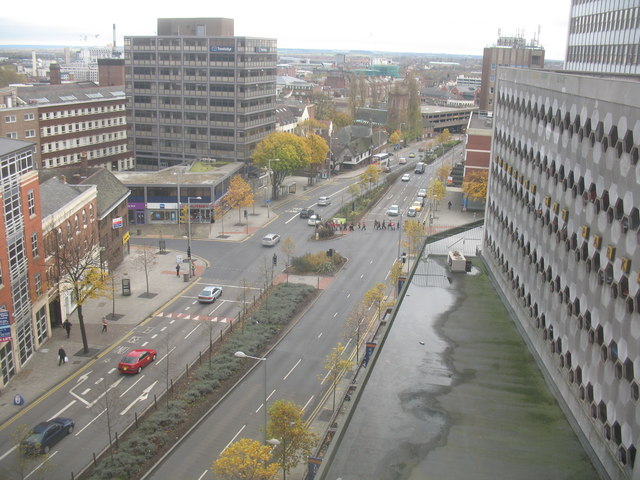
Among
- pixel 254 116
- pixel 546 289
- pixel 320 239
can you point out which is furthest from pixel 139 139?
pixel 546 289

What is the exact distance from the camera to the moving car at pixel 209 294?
60406 mm

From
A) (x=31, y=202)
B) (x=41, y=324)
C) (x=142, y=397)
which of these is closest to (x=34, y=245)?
(x=31, y=202)

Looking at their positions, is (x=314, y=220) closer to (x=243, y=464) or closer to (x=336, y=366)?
(x=336, y=366)

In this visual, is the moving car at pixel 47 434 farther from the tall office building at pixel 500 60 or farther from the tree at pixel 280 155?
the tall office building at pixel 500 60

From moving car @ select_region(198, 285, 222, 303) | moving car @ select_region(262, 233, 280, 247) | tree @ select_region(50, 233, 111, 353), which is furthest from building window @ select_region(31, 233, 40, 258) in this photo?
moving car @ select_region(262, 233, 280, 247)

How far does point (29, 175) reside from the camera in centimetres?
4716

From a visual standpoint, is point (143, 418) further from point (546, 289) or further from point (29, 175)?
point (546, 289)

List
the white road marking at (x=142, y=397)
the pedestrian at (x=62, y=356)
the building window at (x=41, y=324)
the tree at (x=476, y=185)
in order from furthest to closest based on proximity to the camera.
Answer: the tree at (x=476, y=185), the building window at (x=41, y=324), the pedestrian at (x=62, y=356), the white road marking at (x=142, y=397)

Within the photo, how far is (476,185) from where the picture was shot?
96250 mm

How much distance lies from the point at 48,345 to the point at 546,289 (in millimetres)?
36663

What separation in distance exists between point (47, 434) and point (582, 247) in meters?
29.5

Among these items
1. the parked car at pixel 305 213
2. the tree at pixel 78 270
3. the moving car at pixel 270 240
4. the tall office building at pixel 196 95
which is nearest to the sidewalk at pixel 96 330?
the tree at pixel 78 270

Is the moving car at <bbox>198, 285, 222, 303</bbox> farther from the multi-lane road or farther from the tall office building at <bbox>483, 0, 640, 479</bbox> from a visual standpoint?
the tall office building at <bbox>483, 0, 640, 479</bbox>

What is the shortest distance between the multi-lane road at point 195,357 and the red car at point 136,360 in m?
0.47
